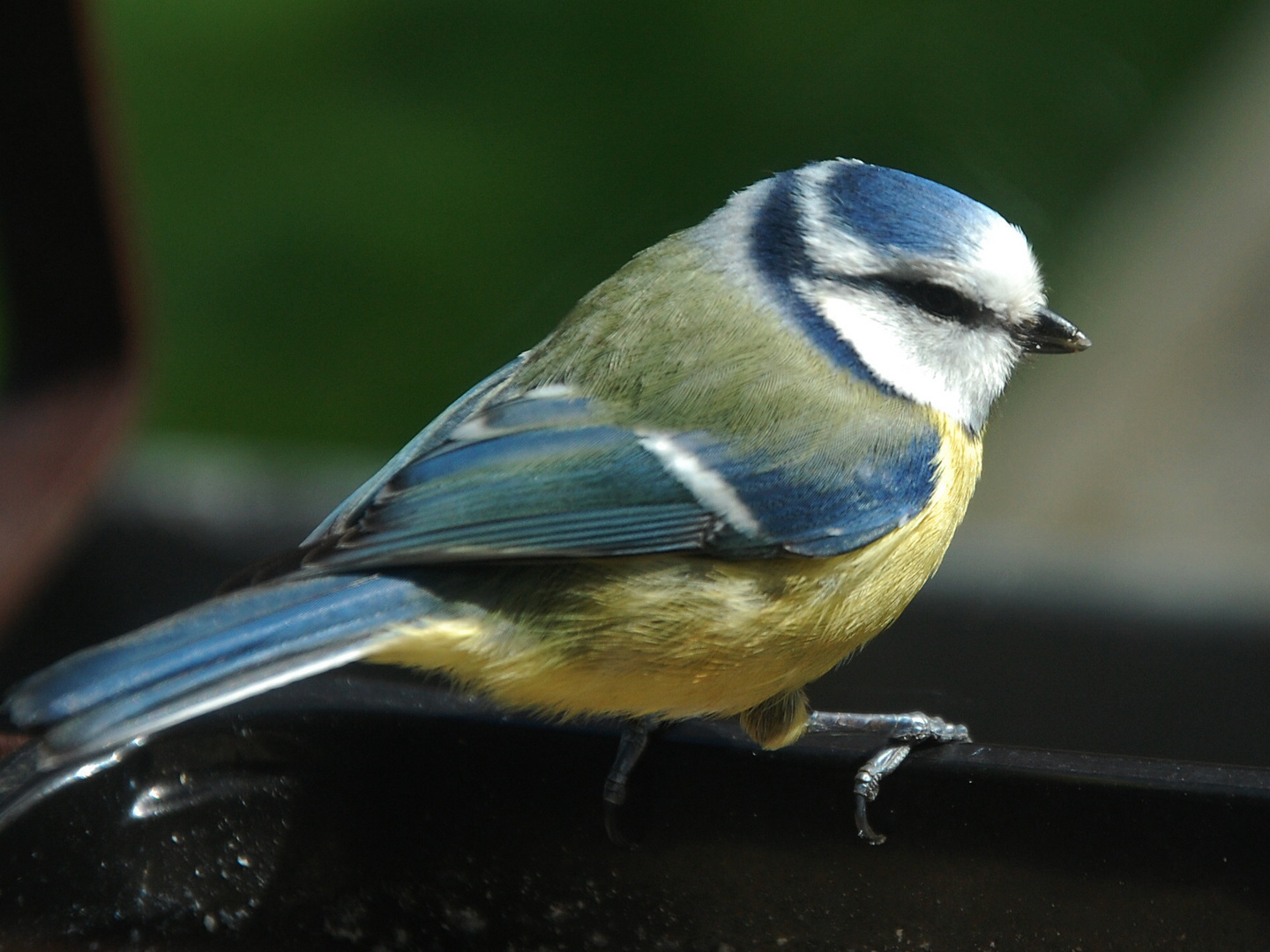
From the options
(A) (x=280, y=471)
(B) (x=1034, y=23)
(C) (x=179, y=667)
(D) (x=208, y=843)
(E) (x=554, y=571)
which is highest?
(B) (x=1034, y=23)

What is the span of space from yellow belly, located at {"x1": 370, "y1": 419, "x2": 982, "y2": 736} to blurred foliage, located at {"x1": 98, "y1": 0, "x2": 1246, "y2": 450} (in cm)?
219

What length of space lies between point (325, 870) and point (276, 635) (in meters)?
0.25

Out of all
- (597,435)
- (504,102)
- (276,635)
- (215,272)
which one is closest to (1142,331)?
(504,102)

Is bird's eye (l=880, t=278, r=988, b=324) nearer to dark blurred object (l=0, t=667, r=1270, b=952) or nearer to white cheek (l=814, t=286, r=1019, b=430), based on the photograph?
white cheek (l=814, t=286, r=1019, b=430)

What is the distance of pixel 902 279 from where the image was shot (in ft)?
4.84

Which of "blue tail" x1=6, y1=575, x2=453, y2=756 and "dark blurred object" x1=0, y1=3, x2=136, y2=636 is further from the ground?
"blue tail" x1=6, y1=575, x2=453, y2=756

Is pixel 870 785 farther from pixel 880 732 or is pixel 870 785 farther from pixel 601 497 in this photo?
pixel 601 497

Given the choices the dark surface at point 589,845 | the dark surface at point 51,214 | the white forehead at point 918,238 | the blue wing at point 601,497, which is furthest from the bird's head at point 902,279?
the dark surface at point 51,214

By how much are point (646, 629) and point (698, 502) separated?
130 millimetres

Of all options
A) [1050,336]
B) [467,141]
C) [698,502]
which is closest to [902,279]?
[1050,336]

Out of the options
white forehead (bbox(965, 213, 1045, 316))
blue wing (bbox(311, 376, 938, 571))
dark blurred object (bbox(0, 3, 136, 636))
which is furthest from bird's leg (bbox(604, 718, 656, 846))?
dark blurred object (bbox(0, 3, 136, 636))

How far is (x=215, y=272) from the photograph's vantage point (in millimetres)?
3871

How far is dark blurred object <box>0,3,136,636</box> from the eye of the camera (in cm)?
194

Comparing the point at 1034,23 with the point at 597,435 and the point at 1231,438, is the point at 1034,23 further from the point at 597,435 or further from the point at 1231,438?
the point at 597,435
